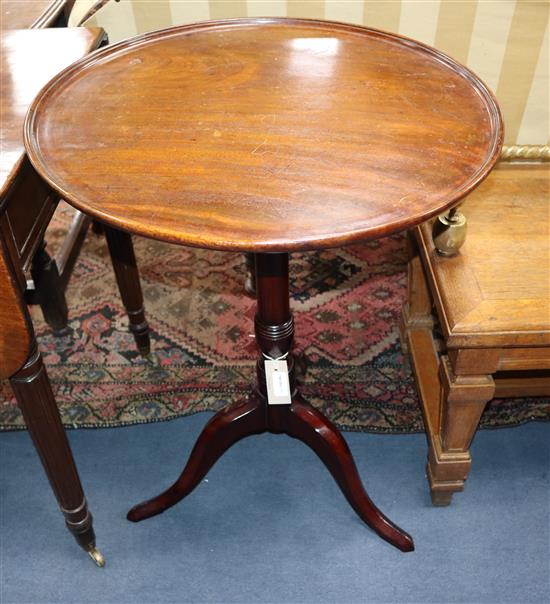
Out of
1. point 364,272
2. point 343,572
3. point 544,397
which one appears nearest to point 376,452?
point 343,572

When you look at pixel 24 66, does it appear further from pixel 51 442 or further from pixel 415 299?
pixel 415 299

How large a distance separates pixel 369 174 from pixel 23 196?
0.50 m

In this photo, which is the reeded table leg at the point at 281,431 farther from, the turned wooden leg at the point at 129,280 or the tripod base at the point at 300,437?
the turned wooden leg at the point at 129,280

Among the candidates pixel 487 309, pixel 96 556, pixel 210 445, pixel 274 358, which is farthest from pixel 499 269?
pixel 96 556

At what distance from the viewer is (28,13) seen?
1.42m

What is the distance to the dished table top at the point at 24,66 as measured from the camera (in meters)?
1.00

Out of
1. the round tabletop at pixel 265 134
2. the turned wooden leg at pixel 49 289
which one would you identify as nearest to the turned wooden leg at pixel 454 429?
the round tabletop at pixel 265 134

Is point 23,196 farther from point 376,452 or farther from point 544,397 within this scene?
point 544,397

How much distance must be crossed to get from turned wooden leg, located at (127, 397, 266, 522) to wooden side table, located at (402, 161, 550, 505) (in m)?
0.36

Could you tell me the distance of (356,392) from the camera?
1.63 m

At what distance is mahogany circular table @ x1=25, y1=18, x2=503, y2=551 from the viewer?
0.84 meters

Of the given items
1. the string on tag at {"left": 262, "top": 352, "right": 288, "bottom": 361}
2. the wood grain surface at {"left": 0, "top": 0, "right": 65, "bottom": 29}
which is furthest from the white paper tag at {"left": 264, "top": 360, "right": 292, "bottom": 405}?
the wood grain surface at {"left": 0, "top": 0, "right": 65, "bottom": 29}

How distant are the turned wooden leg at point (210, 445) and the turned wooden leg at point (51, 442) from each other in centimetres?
14

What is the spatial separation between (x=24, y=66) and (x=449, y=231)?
0.79 metres
